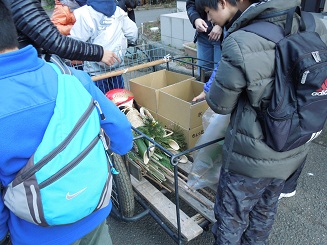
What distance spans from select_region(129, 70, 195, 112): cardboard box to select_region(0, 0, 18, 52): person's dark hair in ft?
4.76

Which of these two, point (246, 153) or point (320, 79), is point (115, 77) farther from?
point (320, 79)

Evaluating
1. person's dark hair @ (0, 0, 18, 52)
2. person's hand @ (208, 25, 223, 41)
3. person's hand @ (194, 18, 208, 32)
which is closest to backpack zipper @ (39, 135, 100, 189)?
person's dark hair @ (0, 0, 18, 52)

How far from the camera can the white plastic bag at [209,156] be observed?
1.89 metres

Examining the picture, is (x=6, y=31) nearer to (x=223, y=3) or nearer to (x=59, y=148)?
(x=59, y=148)

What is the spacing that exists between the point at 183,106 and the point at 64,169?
1.30 metres

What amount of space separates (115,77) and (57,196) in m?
1.75

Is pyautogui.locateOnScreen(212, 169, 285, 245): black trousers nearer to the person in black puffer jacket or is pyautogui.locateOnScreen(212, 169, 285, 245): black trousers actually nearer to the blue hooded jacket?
the person in black puffer jacket

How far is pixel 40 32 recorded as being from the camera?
1.66 metres

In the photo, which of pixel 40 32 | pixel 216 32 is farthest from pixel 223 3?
pixel 40 32

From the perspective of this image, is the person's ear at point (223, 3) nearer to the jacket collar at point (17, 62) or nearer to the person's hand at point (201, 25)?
the person's hand at point (201, 25)

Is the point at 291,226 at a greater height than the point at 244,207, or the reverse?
the point at 244,207

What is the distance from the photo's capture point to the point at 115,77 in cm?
269

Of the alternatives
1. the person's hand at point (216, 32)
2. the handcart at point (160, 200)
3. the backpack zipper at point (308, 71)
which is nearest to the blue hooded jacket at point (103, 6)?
the handcart at point (160, 200)

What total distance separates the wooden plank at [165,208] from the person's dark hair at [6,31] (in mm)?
1427
